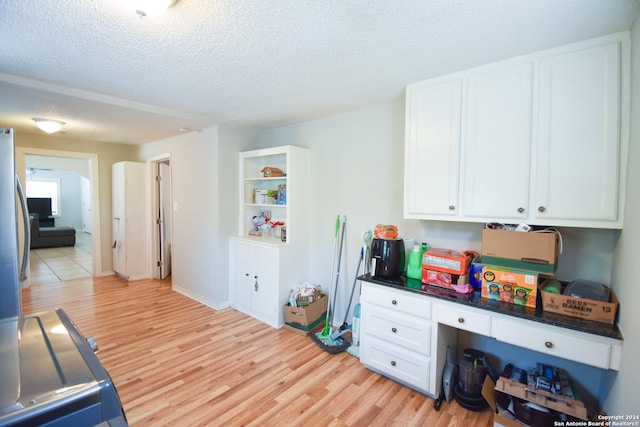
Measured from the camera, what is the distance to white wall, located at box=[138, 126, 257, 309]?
145 inches

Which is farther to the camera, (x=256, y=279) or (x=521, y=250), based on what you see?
(x=256, y=279)

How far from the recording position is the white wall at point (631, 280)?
1321mm

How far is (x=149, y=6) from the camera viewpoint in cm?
140

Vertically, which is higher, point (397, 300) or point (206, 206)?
point (206, 206)

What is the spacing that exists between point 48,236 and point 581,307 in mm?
10252

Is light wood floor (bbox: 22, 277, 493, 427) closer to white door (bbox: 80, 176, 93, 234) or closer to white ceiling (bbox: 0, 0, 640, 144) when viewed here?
white ceiling (bbox: 0, 0, 640, 144)

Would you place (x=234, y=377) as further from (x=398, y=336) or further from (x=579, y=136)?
(x=579, y=136)

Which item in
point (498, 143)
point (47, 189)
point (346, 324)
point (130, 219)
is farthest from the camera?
point (47, 189)

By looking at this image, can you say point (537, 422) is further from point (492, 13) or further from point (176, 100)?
point (176, 100)

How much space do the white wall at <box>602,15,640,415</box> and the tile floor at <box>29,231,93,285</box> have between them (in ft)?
21.5

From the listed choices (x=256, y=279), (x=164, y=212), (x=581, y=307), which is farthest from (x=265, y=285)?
(x=164, y=212)

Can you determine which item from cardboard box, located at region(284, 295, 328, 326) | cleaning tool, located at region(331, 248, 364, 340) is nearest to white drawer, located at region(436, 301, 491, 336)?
cleaning tool, located at region(331, 248, 364, 340)

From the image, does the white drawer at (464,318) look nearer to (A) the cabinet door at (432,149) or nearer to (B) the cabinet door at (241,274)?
(A) the cabinet door at (432,149)

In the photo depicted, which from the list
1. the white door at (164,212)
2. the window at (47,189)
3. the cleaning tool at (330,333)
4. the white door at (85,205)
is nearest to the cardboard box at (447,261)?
the cleaning tool at (330,333)
